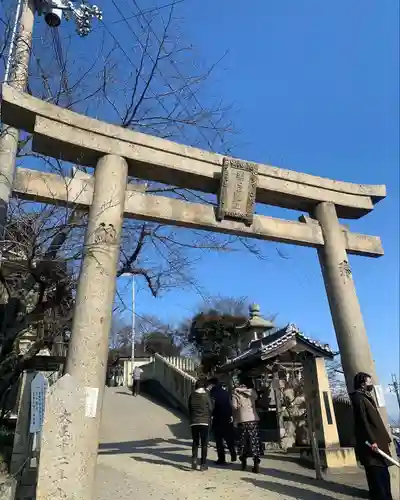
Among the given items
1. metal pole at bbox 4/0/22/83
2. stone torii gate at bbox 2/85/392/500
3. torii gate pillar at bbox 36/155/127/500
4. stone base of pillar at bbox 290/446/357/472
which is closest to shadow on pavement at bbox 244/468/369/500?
stone base of pillar at bbox 290/446/357/472

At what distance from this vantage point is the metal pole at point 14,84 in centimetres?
636

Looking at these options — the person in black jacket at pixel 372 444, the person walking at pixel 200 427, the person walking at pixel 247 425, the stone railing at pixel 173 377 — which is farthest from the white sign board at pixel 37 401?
the stone railing at pixel 173 377

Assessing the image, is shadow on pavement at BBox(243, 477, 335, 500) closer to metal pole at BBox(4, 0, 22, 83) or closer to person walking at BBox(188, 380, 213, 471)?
person walking at BBox(188, 380, 213, 471)

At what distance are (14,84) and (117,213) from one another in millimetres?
3179

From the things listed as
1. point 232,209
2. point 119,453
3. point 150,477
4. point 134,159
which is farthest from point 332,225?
point 119,453

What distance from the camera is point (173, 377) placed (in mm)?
19734

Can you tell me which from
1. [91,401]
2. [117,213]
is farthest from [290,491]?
[117,213]

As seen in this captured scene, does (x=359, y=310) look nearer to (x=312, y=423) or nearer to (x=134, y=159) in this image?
(x=312, y=423)

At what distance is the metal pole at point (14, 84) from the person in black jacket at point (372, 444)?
18.3 feet

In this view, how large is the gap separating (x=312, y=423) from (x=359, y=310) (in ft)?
10.9

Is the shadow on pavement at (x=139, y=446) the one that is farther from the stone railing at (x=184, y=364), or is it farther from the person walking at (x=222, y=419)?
the stone railing at (x=184, y=364)

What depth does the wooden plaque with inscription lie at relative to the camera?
731 centimetres

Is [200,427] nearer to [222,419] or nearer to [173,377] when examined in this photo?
[222,419]

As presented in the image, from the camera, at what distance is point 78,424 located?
507 cm
